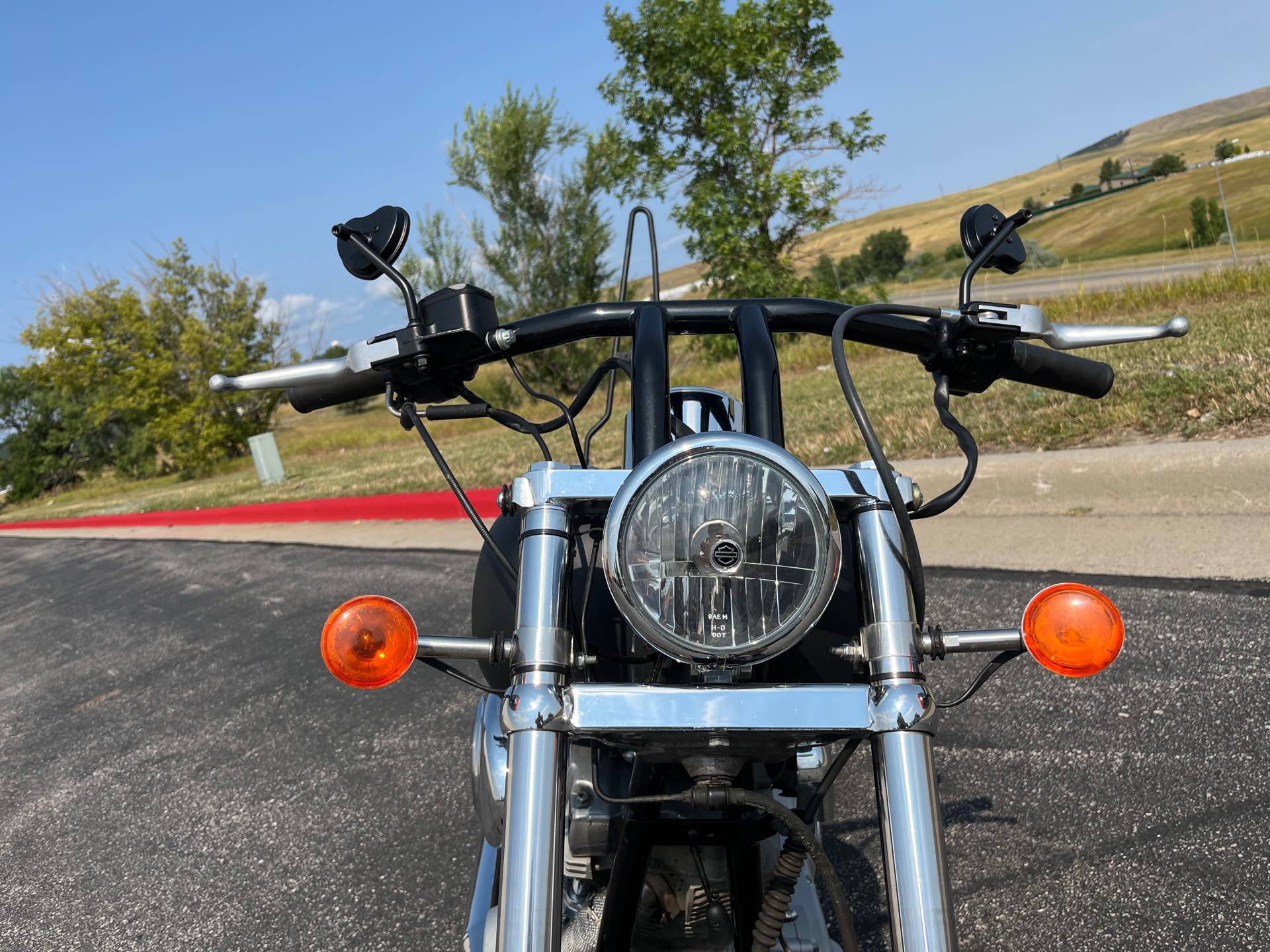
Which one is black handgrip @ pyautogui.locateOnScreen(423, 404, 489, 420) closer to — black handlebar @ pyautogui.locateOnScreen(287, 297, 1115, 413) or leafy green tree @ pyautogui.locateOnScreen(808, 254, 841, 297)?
black handlebar @ pyautogui.locateOnScreen(287, 297, 1115, 413)

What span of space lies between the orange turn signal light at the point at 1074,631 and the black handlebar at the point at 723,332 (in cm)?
55

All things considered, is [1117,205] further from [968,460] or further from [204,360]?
[968,460]

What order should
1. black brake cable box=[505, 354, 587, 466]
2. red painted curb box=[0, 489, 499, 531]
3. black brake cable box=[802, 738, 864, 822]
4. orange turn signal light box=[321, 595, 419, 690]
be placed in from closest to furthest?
orange turn signal light box=[321, 595, 419, 690]
black brake cable box=[802, 738, 864, 822]
black brake cable box=[505, 354, 587, 466]
red painted curb box=[0, 489, 499, 531]

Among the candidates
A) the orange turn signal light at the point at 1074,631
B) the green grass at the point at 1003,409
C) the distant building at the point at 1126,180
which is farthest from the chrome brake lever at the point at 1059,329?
the green grass at the point at 1003,409

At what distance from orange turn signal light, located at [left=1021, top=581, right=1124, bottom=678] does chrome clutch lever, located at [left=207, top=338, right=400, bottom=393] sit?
104cm

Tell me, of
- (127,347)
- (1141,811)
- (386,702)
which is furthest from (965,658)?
(127,347)

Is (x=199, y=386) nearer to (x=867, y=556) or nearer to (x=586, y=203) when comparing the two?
(x=586, y=203)

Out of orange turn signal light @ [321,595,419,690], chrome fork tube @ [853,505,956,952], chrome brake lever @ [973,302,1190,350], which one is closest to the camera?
chrome fork tube @ [853,505,956,952]

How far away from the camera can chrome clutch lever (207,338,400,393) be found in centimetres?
164

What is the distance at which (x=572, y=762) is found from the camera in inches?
66.7

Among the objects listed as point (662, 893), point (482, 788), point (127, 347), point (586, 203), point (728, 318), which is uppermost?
point (586, 203)

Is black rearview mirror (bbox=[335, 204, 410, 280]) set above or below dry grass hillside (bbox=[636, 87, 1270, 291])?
below

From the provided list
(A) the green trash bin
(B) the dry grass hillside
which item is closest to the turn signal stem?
(B) the dry grass hillside

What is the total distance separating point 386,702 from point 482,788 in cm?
241
